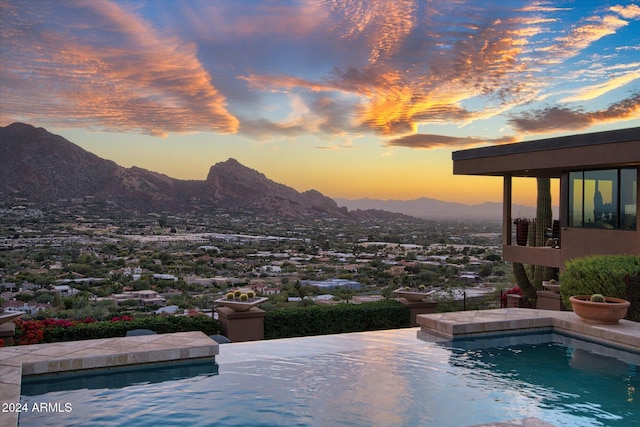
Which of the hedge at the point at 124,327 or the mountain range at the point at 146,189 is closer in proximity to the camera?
the hedge at the point at 124,327

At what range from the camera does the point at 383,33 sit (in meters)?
25.6

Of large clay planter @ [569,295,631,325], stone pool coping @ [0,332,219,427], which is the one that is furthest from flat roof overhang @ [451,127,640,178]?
stone pool coping @ [0,332,219,427]

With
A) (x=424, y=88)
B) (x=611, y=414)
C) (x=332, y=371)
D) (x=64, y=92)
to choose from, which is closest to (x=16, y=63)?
(x=64, y=92)

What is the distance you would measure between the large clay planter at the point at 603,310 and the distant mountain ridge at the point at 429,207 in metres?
28.8

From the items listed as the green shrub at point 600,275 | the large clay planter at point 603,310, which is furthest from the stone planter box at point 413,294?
the large clay planter at point 603,310

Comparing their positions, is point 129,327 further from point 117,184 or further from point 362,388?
point 117,184

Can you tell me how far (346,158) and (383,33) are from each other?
12106 millimetres

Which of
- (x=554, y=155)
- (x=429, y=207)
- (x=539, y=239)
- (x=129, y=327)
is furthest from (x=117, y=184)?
(x=554, y=155)

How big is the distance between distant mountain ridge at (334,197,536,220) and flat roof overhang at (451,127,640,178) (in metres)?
23.3

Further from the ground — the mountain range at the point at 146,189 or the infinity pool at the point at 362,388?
the mountain range at the point at 146,189

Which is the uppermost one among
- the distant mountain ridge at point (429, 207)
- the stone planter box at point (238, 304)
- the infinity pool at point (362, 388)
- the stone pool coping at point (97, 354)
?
the distant mountain ridge at point (429, 207)

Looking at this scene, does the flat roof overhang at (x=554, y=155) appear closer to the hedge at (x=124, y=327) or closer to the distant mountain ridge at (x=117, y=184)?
the hedge at (x=124, y=327)

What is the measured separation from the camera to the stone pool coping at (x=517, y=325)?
32.6 feet

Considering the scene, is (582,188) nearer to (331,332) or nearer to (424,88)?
(331,332)
